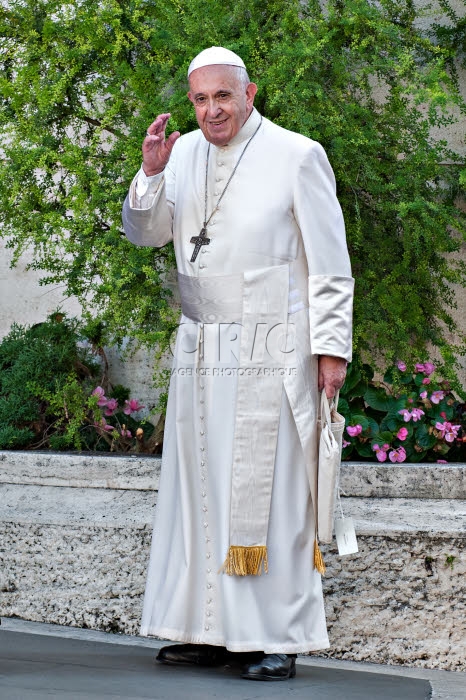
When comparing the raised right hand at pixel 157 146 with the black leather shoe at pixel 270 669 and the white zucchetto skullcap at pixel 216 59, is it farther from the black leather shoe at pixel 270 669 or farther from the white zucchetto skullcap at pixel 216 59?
the black leather shoe at pixel 270 669

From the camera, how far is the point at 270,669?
3.32 m

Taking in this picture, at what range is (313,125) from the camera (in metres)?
4.55

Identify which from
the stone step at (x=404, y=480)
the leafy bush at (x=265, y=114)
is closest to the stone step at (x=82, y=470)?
the leafy bush at (x=265, y=114)

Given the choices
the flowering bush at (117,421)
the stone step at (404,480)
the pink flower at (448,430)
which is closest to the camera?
the stone step at (404,480)

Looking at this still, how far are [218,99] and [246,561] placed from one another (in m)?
1.44

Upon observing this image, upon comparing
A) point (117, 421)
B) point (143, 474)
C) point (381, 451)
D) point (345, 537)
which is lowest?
point (345, 537)

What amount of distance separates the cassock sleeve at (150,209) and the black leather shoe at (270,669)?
142 cm

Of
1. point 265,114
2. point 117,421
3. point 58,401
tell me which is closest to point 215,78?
point 265,114

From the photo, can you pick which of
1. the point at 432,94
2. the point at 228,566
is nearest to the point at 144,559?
the point at 228,566

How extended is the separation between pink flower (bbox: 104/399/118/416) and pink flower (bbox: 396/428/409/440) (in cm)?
134

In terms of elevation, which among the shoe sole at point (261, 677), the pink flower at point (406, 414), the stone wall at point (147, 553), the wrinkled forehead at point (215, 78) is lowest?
the shoe sole at point (261, 677)

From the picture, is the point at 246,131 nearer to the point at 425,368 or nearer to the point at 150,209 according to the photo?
the point at 150,209

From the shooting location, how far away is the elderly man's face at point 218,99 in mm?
3439

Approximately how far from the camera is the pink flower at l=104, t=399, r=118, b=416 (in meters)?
5.11
